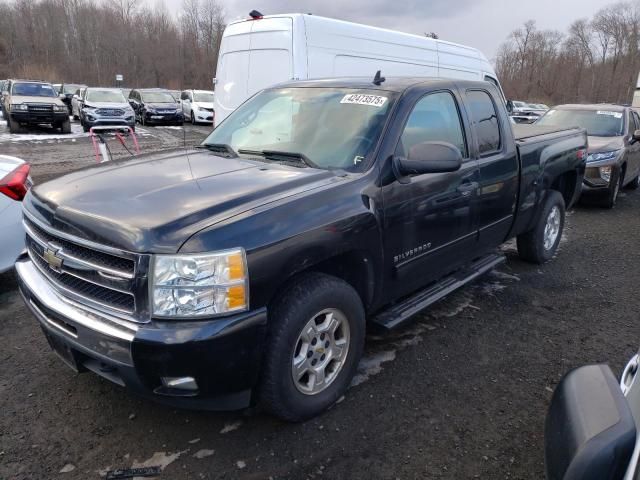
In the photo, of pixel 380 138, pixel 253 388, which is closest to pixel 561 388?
pixel 253 388

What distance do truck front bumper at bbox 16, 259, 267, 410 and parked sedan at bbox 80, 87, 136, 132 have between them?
693 inches

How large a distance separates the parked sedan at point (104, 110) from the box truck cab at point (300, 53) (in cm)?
1164

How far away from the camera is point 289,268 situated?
2416mm

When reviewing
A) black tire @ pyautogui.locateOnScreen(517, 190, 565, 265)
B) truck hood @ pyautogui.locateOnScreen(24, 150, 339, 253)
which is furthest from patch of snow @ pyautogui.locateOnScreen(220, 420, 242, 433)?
black tire @ pyautogui.locateOnScreen(517, 190, 565, 265)

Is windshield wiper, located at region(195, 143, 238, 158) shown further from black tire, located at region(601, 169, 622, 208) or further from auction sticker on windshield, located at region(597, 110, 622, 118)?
auction sticker on windshield, located at region(597, 110, 622, 118)

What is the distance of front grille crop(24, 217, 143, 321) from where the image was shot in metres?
2.23

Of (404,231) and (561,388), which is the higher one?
(404,231)

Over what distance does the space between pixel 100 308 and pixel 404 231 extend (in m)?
1.84

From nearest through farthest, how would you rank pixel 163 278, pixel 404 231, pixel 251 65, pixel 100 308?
pixel 163 278 → pixel 100 308 → pixel 404 231 → pixel 251 65

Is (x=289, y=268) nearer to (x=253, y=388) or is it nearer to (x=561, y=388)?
(x=253, y=388)

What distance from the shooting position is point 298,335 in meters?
2.52

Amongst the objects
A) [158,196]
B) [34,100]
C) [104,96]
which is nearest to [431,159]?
[158,196]

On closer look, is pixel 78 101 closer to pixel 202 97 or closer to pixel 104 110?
pixel 104 110

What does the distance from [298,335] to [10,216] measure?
10.1 ft
